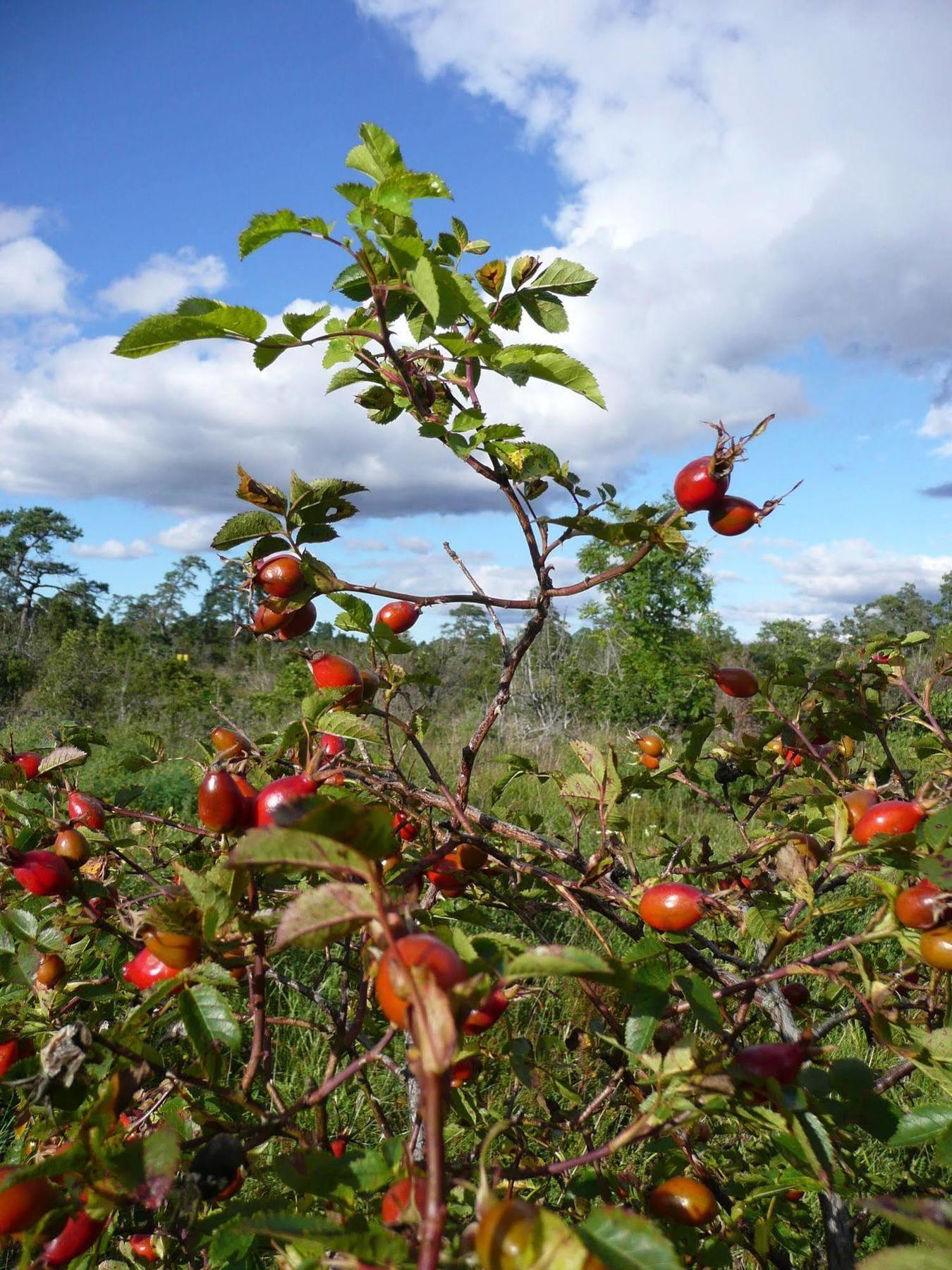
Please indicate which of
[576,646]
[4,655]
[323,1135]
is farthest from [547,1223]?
[4,655]

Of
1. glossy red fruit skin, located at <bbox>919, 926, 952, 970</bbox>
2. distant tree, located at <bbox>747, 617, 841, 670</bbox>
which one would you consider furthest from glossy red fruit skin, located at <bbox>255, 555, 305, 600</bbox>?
distant tree, located at <bbox>747, 617, 841, 670</bbox>

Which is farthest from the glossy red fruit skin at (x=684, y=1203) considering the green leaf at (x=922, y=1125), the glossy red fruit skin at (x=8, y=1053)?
the glossy red fruit skin at (x=8, y=1053)

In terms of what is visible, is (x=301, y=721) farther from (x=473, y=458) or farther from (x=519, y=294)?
(x=519, y=294)

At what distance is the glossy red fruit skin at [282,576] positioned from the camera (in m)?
0.94

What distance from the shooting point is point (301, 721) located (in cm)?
86

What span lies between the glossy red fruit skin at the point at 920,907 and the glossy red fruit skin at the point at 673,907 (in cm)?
17

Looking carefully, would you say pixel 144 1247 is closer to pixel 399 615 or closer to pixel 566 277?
pixel 399 615

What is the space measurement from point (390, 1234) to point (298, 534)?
2.40ft

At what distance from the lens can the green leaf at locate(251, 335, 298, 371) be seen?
2.82 ft

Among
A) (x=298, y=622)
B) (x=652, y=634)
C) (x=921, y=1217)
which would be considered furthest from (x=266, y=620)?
(x=652, y=634)

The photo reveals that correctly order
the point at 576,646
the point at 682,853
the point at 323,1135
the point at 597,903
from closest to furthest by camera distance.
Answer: the point at 323,1135 < the point at 597,903 < the point at 682,853 < the point at 576,646

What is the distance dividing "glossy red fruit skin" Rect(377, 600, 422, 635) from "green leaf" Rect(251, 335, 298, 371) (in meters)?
0.35

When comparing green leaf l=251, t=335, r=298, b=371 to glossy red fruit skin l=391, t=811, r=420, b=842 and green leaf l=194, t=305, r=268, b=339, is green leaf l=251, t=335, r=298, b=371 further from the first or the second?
glossy red fruit skin l=391, t=811, r=420, b=842

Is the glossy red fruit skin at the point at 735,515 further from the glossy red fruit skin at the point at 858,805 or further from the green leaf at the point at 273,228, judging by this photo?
the green leaf at the point at 273,228
